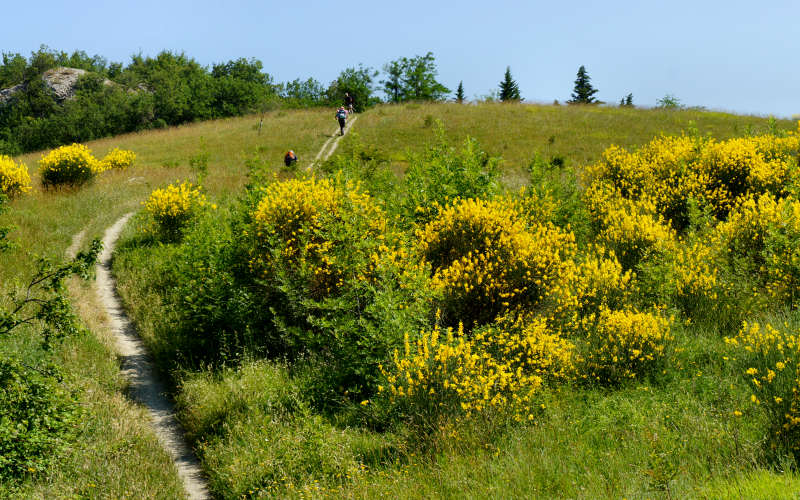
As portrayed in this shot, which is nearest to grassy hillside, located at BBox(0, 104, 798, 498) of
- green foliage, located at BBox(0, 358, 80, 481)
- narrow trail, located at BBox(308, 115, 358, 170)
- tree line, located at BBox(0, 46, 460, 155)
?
green foliage, located at BBox(0, 358, 80, 481)

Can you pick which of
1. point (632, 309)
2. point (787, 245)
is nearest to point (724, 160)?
point (787, 245)

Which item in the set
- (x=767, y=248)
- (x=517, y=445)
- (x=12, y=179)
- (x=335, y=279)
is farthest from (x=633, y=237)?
(x=12, y=179)

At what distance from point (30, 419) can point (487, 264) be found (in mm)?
7433

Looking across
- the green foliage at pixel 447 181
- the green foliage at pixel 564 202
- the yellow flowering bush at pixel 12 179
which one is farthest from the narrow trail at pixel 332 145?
the green foliage at pixel 447 181

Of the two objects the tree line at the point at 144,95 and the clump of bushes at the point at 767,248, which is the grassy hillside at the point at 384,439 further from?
the tree line at the point at 144,95

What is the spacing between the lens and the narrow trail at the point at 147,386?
24.7 ft

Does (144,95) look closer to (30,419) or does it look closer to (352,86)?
(352,86)

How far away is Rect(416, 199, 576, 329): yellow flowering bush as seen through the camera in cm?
1034

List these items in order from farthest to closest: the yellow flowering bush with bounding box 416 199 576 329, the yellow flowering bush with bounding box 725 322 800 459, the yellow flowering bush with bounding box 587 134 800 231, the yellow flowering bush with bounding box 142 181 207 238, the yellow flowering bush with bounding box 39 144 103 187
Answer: the yellow flowering bush with bounding box 39 144 103 187
the yellow flowering bush with bounding box 142 181 207 238
the yellow flowering bush with bounding box 587 134 800 231
the yellow flowering bush with bounding box 416 199 576 329
the yellow flowering bush with bounding box 725 322 800 459

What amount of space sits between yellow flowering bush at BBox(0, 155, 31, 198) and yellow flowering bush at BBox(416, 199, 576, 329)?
692 inches

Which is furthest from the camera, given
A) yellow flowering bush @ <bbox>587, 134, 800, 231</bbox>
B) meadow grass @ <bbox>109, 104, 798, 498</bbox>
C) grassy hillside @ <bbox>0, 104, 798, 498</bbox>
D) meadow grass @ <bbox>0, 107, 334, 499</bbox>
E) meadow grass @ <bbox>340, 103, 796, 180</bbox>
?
meadow grass @ <bbox>340, 103, 796, 180</bbox>

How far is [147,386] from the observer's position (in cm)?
988

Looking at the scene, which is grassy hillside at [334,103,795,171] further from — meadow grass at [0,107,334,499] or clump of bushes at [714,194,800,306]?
clump of bushes at [714,194,800,306]

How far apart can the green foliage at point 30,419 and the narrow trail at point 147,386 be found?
1425 millimetres
